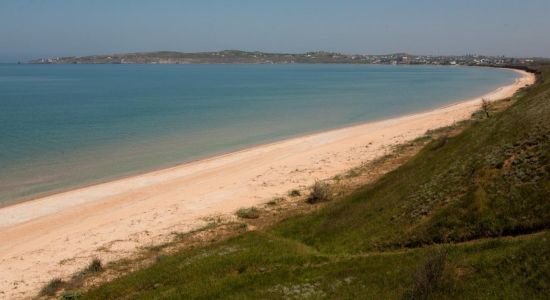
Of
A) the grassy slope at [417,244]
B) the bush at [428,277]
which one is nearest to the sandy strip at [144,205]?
the grassy slope at [417,244]

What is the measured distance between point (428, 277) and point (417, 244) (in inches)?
141

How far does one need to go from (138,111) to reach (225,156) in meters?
40.3

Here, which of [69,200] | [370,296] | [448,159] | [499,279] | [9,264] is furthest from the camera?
[69,200]

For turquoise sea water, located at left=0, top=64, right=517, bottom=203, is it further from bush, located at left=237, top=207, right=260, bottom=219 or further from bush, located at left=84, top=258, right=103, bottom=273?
bush, located at left=84, top=258, right=103, bottom=273

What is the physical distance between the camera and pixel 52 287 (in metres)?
16.8

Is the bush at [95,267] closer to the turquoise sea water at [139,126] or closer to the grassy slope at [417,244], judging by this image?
the grassy slope at [417,244]

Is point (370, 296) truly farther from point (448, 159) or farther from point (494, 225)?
point (448, 159)

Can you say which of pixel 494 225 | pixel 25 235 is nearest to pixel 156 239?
pixel 25 235

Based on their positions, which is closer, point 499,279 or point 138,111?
point 499,279

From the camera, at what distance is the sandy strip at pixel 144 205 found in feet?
67.7

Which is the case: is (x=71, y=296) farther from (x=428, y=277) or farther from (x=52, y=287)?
(x=428, y=277)

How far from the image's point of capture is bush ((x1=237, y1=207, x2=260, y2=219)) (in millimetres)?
23377

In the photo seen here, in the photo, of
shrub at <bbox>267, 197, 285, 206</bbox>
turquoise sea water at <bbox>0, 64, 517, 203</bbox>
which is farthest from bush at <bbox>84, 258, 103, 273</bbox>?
turquoise sea water at <bbox>0, 64, 517, 203</bbox>

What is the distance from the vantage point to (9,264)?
20.5 metres
